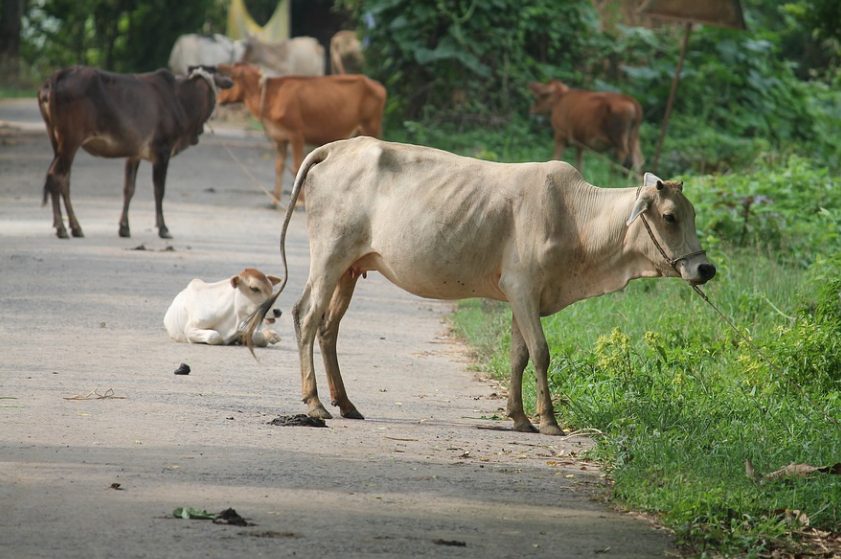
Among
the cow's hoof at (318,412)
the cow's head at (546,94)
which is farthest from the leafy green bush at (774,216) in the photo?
the cow's hoof at (318,412)

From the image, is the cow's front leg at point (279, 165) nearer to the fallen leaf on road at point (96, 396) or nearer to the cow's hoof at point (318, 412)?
the fallen leaf on road at point (96, 396)

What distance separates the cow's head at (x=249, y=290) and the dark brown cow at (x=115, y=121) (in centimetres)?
550

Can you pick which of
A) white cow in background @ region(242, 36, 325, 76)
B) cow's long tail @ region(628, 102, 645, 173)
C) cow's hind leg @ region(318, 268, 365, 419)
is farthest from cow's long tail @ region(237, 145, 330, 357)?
white cow in background @ region(242, 36, 325, 76)

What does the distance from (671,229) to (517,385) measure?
118 centimetres

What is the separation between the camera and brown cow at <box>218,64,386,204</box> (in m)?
19.5

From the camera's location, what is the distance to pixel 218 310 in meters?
10.1

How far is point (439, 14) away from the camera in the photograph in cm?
2362

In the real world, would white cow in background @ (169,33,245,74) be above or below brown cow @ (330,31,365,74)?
below

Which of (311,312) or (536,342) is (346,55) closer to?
(311,312)

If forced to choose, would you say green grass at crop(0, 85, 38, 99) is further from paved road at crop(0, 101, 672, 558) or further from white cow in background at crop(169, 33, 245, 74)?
paved road at crop(0, 101, 672, 558)

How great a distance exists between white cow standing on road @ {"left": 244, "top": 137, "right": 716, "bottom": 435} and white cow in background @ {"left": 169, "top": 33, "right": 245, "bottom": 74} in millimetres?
28342

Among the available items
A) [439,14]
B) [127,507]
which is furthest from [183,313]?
[439,14]

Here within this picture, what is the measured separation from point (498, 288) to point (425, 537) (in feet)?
9.16

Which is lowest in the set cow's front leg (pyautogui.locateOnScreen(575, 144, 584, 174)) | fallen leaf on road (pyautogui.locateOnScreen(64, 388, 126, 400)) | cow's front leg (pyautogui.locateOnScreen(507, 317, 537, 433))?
cow's front leg (pyautogui.locateOnScreen(575, 144, 584, 174))
